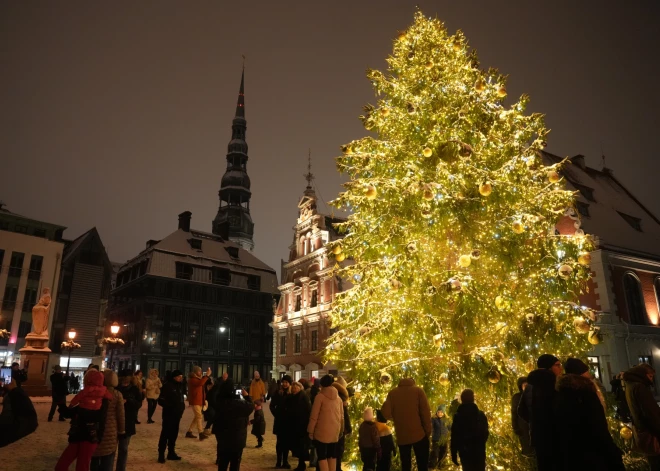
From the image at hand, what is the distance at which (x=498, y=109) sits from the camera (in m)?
10.8

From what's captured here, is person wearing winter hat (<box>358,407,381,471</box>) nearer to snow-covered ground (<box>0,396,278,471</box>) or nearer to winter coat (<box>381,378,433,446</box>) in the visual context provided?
winter coat (<box>381,378,433,446</box>)

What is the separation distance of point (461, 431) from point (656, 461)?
98.1 inches

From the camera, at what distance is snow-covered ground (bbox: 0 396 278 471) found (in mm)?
9125

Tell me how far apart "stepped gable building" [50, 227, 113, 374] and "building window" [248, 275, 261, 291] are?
17.5m

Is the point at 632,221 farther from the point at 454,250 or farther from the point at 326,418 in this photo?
the point at 326,418

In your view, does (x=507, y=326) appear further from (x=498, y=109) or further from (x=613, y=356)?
(x=613, y=356)

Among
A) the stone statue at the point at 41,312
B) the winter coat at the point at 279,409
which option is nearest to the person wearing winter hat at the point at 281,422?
the winter coat at the point at 279,409

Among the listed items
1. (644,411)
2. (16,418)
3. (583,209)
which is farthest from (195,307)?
(16,418)

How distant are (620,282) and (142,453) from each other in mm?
25175

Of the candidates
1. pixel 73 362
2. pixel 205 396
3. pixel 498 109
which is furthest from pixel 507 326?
pixel 73 362

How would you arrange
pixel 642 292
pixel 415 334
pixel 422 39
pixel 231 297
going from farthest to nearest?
pixel 231 297 < pixel 642 292 < pixel 422 39 < pixel 415 334

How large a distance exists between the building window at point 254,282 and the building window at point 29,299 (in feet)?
73.4

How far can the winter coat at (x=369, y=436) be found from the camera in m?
7.52

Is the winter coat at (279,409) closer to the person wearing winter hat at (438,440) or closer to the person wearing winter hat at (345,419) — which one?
the person wearing winter hat at (345,419)
